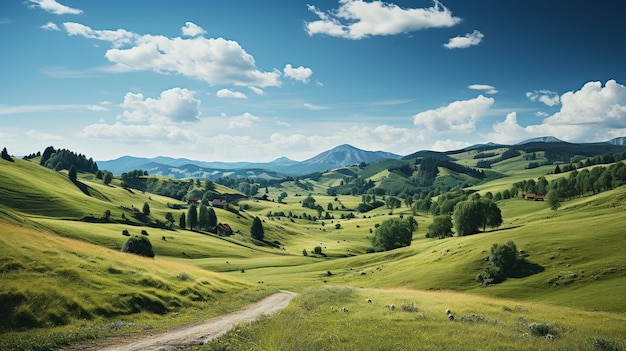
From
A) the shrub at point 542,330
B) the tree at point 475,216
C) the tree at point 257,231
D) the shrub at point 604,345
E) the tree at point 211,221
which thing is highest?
the shrub at point 604,345

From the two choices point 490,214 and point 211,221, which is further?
point 211,221

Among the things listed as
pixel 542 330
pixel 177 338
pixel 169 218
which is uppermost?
pixel 177 338

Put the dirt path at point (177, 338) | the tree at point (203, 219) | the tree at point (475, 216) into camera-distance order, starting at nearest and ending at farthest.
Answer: the dirt path at point (177, 338) < the tree at point (475, 216) < the tree at point (203, 219)

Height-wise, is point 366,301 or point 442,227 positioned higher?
point 366,301

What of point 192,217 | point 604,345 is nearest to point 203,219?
point 192,217

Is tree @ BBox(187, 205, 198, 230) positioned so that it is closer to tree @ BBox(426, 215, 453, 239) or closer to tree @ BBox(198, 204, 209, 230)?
tree @ BBox(198, 204, 209, 230)

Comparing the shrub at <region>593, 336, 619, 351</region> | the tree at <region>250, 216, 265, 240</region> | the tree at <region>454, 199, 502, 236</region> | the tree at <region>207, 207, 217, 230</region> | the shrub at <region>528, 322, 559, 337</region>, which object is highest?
the shrub at <region>593, 336, 619, 351</region>

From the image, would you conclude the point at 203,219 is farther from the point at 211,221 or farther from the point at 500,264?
the point at 500,264

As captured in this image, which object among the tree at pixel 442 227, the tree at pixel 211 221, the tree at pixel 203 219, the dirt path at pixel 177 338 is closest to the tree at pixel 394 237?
the tree at pixel 442 227

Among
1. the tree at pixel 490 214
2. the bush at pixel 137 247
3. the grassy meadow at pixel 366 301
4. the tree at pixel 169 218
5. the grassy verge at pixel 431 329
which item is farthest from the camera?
the tree at pixel 169 218

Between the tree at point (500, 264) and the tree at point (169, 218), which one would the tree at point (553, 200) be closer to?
the tree at point (500, 264)

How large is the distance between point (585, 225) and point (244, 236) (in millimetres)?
137727

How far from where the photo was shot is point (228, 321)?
28141mm

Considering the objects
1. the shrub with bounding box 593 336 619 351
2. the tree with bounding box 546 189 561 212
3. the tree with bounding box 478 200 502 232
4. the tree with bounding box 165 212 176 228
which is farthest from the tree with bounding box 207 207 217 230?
the shrub with bounding box 593 336 619 351
